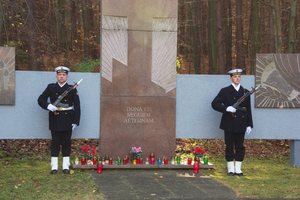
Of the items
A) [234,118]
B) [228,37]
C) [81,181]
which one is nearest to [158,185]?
[81,181]

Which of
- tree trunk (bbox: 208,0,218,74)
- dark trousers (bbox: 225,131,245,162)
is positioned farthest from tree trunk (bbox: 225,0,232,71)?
dark trousers (bbox: 225,131,245,162)

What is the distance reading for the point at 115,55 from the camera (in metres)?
7.61

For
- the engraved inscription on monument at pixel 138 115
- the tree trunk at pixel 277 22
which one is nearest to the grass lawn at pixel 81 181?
the engraved inscription on monument at pixel 138 115

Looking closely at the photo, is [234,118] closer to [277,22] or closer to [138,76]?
[138,76]

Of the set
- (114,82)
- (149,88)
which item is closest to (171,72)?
(149,88)

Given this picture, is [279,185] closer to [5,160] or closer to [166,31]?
[166,31]

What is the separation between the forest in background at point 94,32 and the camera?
1242 centimetres

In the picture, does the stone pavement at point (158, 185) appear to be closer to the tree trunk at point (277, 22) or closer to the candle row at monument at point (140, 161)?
the candle row at monument at point (140, 161)

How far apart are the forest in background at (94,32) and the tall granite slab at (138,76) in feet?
12.1

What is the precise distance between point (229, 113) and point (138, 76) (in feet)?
6.12

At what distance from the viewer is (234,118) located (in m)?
7.22

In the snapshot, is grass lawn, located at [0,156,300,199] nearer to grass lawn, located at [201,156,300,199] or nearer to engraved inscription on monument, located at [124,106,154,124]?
grass lawn, located at [201,156,300,199]

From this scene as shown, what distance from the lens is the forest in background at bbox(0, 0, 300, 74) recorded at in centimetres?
1242

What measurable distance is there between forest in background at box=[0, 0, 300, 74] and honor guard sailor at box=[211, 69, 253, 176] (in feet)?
17.7
